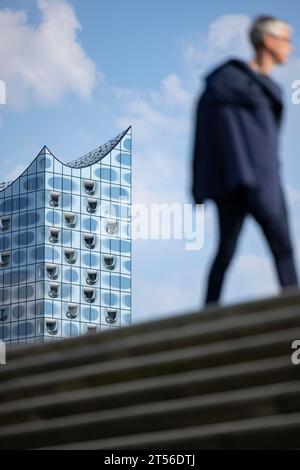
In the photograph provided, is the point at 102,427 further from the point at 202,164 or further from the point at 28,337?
the point at 28,337

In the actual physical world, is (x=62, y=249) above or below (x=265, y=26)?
above

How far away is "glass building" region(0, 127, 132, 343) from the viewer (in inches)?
2687

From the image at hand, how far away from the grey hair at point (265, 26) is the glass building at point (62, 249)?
58.4 metres

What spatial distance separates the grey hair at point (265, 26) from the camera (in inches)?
370

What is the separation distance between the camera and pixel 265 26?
9.41 m

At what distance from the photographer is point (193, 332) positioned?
26.1 feet

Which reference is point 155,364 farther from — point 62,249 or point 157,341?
point 62,249

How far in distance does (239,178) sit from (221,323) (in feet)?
4.75

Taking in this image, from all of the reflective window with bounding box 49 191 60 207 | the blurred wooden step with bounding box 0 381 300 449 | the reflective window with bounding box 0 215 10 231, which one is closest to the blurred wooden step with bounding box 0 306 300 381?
the blurred wooden step with bounding box 0 381 300 449

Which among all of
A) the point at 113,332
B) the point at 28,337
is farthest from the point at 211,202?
the point at 28,337

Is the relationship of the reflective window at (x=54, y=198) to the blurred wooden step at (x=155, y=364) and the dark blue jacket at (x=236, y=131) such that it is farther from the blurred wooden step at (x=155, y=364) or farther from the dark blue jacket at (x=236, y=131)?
the blurred wooden step at (x=155, y=364)

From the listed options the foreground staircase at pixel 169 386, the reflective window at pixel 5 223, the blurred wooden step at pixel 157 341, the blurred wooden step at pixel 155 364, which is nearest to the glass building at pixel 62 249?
the reflective window at pixel 5 223

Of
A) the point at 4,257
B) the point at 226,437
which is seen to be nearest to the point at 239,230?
the point at 226,437

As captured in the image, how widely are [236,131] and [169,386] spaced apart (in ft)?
7.86
